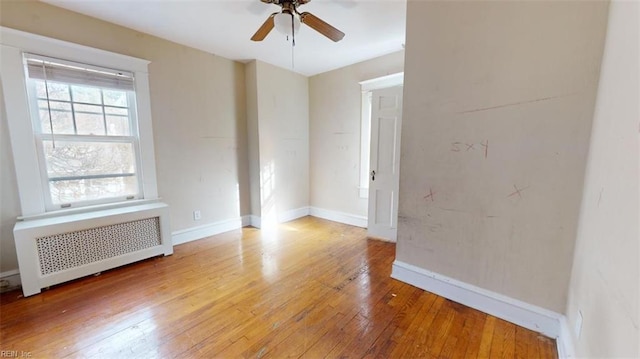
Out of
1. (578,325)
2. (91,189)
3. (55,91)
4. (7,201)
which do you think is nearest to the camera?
(578,325)

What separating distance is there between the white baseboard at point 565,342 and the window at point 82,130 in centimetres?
385

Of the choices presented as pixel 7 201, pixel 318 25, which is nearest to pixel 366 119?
pixel 318 25

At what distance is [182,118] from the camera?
3057 mm

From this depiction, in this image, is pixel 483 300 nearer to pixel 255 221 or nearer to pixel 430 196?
pixel 430 196

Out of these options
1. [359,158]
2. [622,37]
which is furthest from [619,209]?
[359,158]

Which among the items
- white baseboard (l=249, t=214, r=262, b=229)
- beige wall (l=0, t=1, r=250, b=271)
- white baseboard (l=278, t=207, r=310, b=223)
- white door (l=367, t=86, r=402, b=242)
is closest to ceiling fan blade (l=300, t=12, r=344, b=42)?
white door (l=367, t=86, r=402, b=242)

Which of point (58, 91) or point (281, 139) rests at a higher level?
point (58, 91)

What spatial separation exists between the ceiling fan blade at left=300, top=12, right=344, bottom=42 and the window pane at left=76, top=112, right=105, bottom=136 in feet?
7.57

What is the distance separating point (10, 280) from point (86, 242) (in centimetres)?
59

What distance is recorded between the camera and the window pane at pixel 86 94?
2.36 meters

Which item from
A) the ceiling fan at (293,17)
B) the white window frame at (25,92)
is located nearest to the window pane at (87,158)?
the white window frame at (25,92)

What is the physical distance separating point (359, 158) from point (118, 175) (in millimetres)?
3061

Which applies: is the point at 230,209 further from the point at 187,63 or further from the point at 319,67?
the point at 319,67

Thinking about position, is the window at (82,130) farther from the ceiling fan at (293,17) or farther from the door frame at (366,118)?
the door frame at (366,118)
